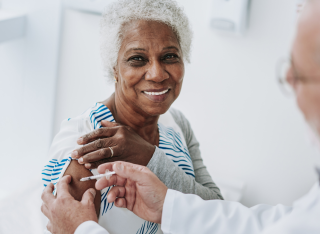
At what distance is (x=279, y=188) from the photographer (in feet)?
6.77

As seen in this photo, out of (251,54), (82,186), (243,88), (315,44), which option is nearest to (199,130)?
(243,88)

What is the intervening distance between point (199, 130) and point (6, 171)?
153 cm

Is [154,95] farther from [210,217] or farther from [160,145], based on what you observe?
[210,217]

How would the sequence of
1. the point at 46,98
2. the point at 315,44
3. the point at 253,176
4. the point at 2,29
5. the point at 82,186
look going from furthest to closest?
the point at 46,98 → the point at 253,176 → the point at 2,29 → the point at 82,186 → the point at 315,44

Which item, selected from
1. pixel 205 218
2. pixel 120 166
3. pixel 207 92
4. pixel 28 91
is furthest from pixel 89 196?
pixel 28 91

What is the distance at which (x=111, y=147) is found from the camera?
108 centimetres

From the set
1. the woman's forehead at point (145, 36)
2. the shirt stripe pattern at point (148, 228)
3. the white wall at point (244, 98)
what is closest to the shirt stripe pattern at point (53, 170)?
the shirt stripe pattern at point (148, 228)

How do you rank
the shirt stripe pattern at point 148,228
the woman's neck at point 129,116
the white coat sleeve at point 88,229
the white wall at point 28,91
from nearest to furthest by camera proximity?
the white coat sleeve at point 88,229, the shirt stripe pattern at point 148,228, the woman's neck at point 129,116, the white wall at point 28,91

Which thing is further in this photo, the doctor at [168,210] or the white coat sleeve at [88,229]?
the white coat sleeve at [88,229]

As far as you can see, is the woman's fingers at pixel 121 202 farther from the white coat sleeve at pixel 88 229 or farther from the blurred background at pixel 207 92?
the blurred background at pixel 207 92

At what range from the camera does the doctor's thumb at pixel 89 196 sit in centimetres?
100

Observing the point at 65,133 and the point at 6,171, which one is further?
the point at 6,171

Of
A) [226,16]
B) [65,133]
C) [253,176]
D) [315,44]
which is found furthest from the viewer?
[253,176]

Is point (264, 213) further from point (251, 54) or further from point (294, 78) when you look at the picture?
point (251, 54)
